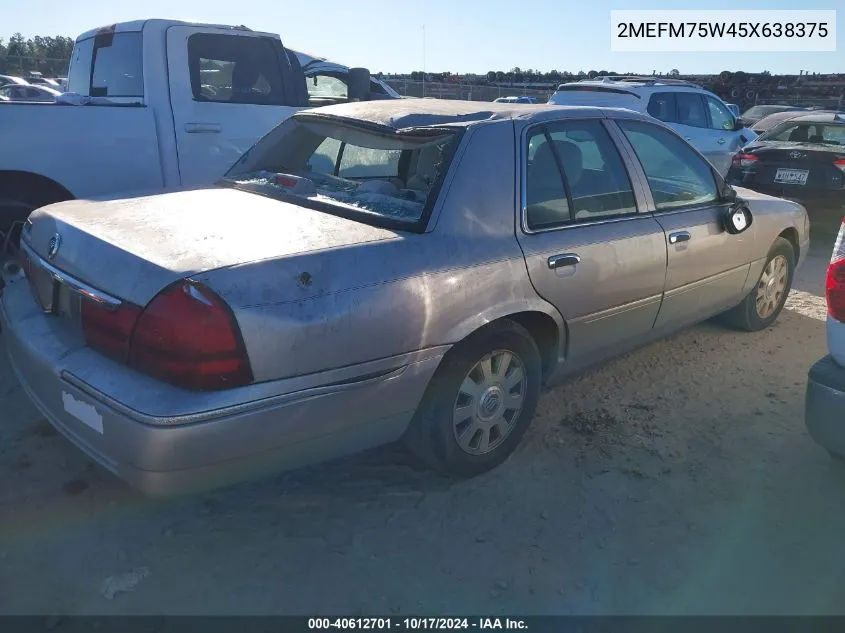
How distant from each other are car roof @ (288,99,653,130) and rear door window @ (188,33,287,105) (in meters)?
2.02

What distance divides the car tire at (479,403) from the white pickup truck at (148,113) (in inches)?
86.2

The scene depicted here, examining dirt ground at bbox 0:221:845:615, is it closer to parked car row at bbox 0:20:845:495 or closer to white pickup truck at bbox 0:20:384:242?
parked car row at bbox 0:20:845:495

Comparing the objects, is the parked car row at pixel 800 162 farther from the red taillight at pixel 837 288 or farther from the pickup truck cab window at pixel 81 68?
the pickup truck cab window at pixel 81 68

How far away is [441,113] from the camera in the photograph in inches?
135

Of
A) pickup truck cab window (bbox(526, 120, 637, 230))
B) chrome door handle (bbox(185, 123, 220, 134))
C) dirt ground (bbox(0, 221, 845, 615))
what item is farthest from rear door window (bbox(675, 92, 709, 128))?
dirt ground (bbox(0, 221, 845, 615))

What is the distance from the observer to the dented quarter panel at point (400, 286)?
2354 millimetres

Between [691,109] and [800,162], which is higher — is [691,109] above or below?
above

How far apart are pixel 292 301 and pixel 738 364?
342 cm

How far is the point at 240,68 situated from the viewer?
5770mm

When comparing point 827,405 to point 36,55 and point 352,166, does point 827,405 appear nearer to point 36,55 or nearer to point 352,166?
point 352,166

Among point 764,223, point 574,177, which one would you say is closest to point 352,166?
point 574,177

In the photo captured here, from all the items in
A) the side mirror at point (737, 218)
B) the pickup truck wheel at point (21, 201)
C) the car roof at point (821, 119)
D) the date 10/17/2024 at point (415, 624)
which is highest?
the car roof at point (821, 119)

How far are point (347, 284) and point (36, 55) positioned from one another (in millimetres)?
36860

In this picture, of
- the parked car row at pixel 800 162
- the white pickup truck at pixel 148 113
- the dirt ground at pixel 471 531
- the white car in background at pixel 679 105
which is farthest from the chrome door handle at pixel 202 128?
the parked car row at pixel 800 162
